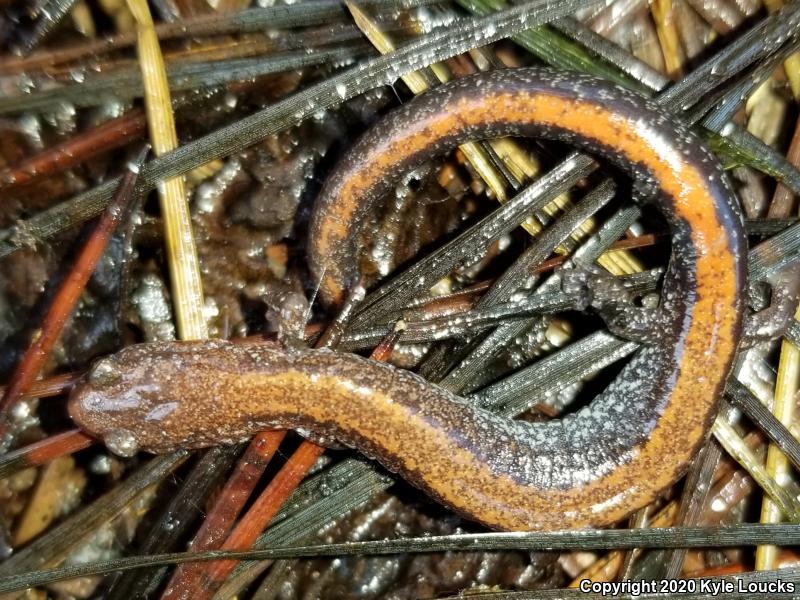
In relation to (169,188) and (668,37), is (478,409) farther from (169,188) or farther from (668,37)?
(668,37)

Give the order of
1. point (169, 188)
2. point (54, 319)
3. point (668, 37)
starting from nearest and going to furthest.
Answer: point (54, 319) → point (169, 188) → point (668, 37)

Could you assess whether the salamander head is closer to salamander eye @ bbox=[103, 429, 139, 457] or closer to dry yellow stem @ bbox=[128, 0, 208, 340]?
salamander eye @ bbox=[103, 429, 139, 457]

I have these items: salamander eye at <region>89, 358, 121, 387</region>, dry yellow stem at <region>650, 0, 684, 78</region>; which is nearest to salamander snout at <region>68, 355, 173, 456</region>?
salamander eye at <region>89, 358, 121, 387</region>

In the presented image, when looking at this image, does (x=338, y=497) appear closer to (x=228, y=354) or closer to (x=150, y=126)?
(x=228, y=354)

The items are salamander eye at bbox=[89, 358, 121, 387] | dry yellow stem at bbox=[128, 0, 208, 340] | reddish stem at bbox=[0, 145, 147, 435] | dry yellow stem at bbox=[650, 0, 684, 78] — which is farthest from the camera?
dry yellow stem at bbox=[650, 0, 684, 78]

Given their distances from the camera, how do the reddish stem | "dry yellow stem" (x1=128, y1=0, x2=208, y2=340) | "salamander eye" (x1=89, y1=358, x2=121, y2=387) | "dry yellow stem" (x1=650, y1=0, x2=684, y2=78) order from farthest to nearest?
"dry yellow stem" (x1=650, y1=0, x2=684, y2=78), "dry yellow stem" (x1=128, y1=0, x2=208, y2=340), the reddish stem, "salamander eye" (x1=89, y1=358, x2=121, y2=387)

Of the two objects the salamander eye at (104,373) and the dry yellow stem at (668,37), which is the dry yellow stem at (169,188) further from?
the dry yellow stem at (668,37)

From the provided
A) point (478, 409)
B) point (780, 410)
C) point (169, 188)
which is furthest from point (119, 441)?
point (780, 410)
